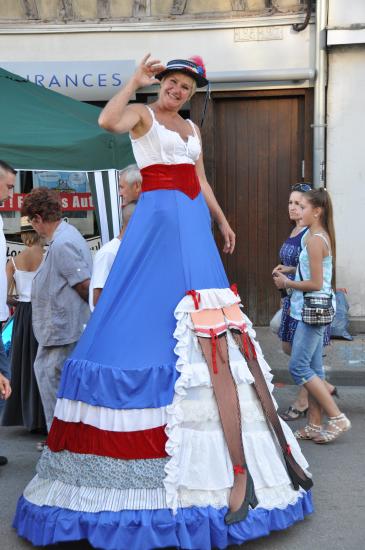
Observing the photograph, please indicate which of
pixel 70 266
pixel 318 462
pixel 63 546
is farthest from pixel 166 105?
pixel 318 462

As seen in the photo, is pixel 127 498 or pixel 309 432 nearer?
pixel 127 498

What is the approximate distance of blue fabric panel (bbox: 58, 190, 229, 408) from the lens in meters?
3.49

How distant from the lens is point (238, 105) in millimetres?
10047

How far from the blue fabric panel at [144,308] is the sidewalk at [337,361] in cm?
424

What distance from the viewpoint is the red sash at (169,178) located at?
12.3 ft

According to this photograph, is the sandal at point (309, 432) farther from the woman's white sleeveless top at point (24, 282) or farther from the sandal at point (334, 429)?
the woman's white sleeveless top at point (24, 282)

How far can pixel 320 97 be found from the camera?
31.7 ft

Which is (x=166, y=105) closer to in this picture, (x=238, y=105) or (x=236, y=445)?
(x=236, y=445)

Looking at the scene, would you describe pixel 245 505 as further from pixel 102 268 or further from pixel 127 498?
pixel 102 268

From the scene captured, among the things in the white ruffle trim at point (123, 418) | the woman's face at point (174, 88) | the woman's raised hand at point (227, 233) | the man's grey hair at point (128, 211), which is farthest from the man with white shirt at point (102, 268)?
the white ruffle trim at point (123, 418)

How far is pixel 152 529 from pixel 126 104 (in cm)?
184

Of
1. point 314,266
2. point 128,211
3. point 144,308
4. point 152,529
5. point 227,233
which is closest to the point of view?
point 152,529

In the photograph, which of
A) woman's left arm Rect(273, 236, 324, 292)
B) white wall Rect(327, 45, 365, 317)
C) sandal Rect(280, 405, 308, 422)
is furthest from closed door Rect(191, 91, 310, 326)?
woman's left arm Rect(273, 236, 324, 292)

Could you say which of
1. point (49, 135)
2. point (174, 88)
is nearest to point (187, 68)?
point (174, 88)
